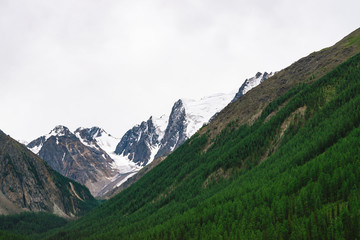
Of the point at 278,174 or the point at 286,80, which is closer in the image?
the point at 278,174

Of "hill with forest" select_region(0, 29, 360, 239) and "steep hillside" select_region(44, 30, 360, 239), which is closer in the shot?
"steep hillside" select_region(44, 30, 360, 239)

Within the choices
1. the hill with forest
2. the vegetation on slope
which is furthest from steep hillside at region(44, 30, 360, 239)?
the vegetation on slope

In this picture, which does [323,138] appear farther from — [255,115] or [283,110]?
[255,115]

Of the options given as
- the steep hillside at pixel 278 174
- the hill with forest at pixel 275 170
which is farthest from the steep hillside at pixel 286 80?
the steep hillside at pixel 278 174

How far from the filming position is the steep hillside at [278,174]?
198ft

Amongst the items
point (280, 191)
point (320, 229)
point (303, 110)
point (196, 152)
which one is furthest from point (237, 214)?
point (196, 152)

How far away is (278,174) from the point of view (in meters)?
86.2

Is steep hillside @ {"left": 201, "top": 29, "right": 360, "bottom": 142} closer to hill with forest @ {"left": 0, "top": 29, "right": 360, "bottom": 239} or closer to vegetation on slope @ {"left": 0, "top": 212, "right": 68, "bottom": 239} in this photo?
hill with forest @ {"left": 0, "top": 29, "right": 360, "bottom": 239}

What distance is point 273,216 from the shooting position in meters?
67.1

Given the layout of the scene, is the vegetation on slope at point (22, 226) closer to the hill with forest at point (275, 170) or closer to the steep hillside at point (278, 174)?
the hill with forest at point (275, 170)

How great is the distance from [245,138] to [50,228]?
14156 centimetres

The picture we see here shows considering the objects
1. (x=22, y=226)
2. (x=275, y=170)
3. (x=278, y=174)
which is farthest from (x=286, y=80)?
(x=22, y=226)

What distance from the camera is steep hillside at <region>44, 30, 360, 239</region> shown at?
2382 inches

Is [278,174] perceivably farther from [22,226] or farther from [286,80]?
[22,226]
